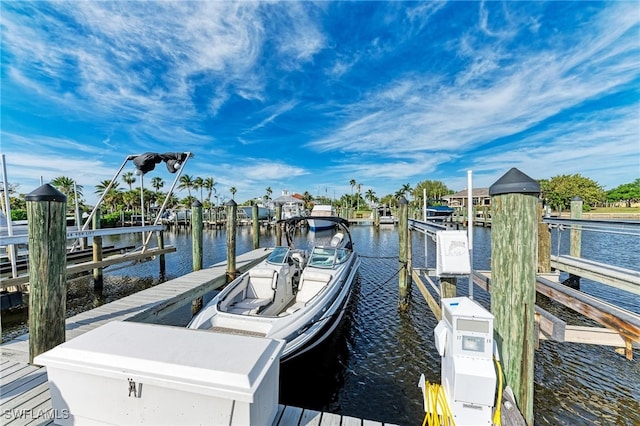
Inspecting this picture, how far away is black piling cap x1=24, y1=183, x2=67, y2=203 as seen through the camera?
12.2ft

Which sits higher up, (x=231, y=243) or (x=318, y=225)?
(x=231, y=243)

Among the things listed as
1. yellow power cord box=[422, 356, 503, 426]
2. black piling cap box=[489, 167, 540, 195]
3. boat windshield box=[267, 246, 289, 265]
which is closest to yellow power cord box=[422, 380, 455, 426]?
yellow power cord box=[422, 356, 503, 426]

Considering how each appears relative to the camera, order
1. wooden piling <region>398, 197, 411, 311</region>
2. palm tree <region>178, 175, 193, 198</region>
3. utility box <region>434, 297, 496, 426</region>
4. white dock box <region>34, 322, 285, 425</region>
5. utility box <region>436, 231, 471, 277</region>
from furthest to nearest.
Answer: palm tree <region>178, 175, 193, 198</region>
wooden piling <region>398, 197, 411, 311</region>
utility box <region>436, 231, 471, 277</region>
utility box <region>434, 297, 496, 426</region>
white dock box <region>34, 322, 285, 425</region>

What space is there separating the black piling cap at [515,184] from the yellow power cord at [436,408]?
225 centimetres

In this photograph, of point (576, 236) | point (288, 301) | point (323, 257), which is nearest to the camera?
point (288, 301)

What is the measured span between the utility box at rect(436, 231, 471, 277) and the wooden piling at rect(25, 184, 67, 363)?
5499mm

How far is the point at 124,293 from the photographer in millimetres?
9969

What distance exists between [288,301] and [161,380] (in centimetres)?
494

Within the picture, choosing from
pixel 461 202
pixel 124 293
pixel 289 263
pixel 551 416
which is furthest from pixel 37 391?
pixel 461 202

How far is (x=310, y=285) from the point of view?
654 cm

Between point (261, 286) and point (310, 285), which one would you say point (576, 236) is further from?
point (261, 286)

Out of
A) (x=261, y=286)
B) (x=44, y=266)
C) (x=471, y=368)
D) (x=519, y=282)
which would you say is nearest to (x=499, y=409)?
(x=471, y=368)

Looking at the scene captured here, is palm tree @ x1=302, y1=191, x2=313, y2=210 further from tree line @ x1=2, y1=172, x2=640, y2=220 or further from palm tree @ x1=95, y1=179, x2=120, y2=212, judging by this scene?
palm tree @ x1=95, y1=179, x2=120, y2=212

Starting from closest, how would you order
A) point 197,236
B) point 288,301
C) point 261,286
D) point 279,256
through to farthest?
point 261,286
point 288,301
point 279,256
point 197,236
